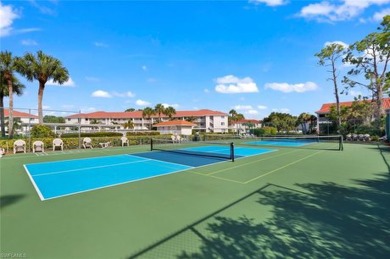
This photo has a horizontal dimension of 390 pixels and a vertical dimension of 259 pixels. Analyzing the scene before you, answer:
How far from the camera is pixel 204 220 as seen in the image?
4676 mm

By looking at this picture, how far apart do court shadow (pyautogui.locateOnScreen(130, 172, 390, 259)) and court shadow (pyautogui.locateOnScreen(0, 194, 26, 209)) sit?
177 inches

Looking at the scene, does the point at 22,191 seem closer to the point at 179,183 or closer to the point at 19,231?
the point at 19,231

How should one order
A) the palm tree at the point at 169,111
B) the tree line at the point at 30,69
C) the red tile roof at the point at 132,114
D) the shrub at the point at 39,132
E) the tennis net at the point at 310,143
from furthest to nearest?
the red tile roof at the point at 132,114 → the palm tree at the point at 169,111 → the tree line at the point at 30,69 → the tennis net at the point at 310,143 → the shrub at the point at 39,132

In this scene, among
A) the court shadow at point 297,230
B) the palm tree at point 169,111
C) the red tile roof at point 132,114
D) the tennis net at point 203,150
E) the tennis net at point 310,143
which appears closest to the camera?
the court shadow at point 297,230

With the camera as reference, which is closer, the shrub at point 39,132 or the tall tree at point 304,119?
the shrub at point 39,132

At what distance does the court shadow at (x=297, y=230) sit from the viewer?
11.4 feet

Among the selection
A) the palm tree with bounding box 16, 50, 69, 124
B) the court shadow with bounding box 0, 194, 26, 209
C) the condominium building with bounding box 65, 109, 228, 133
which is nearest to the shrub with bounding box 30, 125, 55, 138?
the palm tree with bounding box 16, 50, 69, 124

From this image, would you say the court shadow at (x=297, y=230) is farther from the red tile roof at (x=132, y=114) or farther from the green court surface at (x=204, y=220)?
the red tile roof at (x=132, y=114)

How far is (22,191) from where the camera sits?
22.9 feet

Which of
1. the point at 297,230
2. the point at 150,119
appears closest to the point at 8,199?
the point at 297,230

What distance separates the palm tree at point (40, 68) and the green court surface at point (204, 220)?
22.6 metres

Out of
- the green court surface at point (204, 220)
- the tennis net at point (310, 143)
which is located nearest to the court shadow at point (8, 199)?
the green court surface at point (204, 220)

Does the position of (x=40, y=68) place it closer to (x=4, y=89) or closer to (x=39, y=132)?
(x=4, y=89)

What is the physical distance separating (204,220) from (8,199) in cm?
532
